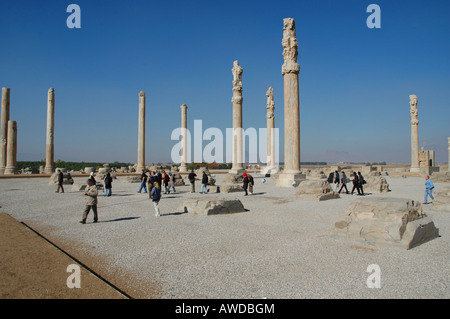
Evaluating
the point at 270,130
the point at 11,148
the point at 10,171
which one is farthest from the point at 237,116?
the point at 10,171

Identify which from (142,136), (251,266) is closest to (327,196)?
(251,266)

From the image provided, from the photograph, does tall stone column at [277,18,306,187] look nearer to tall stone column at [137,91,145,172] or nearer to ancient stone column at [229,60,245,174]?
ancient stone column at [229,60,245,174]

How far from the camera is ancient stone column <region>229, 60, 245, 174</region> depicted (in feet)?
90.7

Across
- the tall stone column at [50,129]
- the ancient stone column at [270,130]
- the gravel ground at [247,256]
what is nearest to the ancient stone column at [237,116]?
the ancient stone column at [270,130]

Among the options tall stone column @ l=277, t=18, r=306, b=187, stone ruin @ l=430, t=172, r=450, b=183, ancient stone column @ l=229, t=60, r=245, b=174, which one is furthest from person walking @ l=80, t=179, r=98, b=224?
stone ruin @ l=430, t=172, r=450, b=183

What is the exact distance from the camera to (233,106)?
27.9 metres

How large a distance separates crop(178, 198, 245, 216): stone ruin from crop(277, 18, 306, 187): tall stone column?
33.3 feet

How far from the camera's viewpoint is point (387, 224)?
5.89 meters

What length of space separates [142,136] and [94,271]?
3112 centimetres

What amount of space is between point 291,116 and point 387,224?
14.3 metres

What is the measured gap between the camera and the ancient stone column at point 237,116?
90.7ft

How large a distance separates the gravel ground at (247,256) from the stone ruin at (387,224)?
0.22 m

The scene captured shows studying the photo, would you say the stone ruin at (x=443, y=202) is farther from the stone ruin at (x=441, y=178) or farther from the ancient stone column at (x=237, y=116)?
the ancient stone column at (x=237, y=116)
